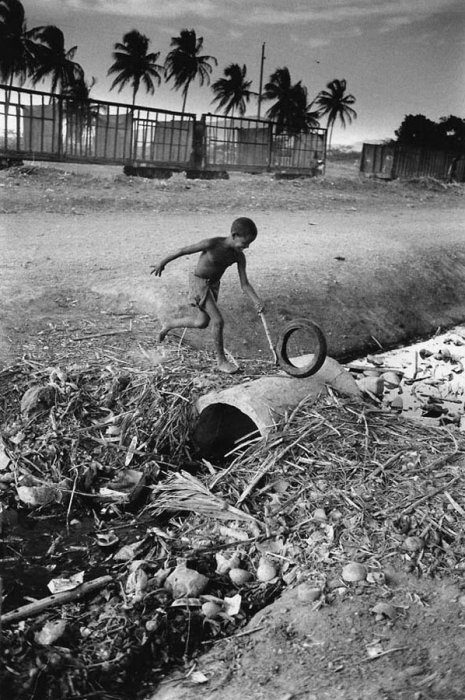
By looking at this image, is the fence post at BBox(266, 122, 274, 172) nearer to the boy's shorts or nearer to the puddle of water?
the puddle of water

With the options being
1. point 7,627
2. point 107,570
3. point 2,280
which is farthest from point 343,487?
point 2,280

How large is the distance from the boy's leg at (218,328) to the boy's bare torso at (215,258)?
164mm

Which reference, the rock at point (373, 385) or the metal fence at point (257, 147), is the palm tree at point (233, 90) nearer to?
the metal fence at point (257, 147)

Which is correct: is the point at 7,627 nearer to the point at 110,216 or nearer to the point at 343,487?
the point at 343,487

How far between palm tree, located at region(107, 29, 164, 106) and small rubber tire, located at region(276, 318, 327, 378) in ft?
25.3

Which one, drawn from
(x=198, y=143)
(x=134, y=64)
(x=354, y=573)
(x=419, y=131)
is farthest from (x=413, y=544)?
(x=419, y=131)

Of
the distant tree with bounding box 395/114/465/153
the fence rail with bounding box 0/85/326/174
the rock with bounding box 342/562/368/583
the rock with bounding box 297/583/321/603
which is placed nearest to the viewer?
the rock with bounding box 297/583/321/603

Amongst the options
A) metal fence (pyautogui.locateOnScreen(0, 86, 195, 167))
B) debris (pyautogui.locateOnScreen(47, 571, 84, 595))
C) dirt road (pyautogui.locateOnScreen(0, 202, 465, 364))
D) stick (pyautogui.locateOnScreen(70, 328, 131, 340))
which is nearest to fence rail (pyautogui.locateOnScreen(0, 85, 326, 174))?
metal fence (pyautogui.locateOnScreen(0, 86, 195, 167))

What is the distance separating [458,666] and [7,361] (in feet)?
11.5

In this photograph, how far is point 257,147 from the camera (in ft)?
59.4

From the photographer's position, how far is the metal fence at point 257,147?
1692cm

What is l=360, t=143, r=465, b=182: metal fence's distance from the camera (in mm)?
20219

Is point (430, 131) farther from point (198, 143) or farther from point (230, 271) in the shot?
point (230, 271)

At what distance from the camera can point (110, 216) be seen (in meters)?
9.62
